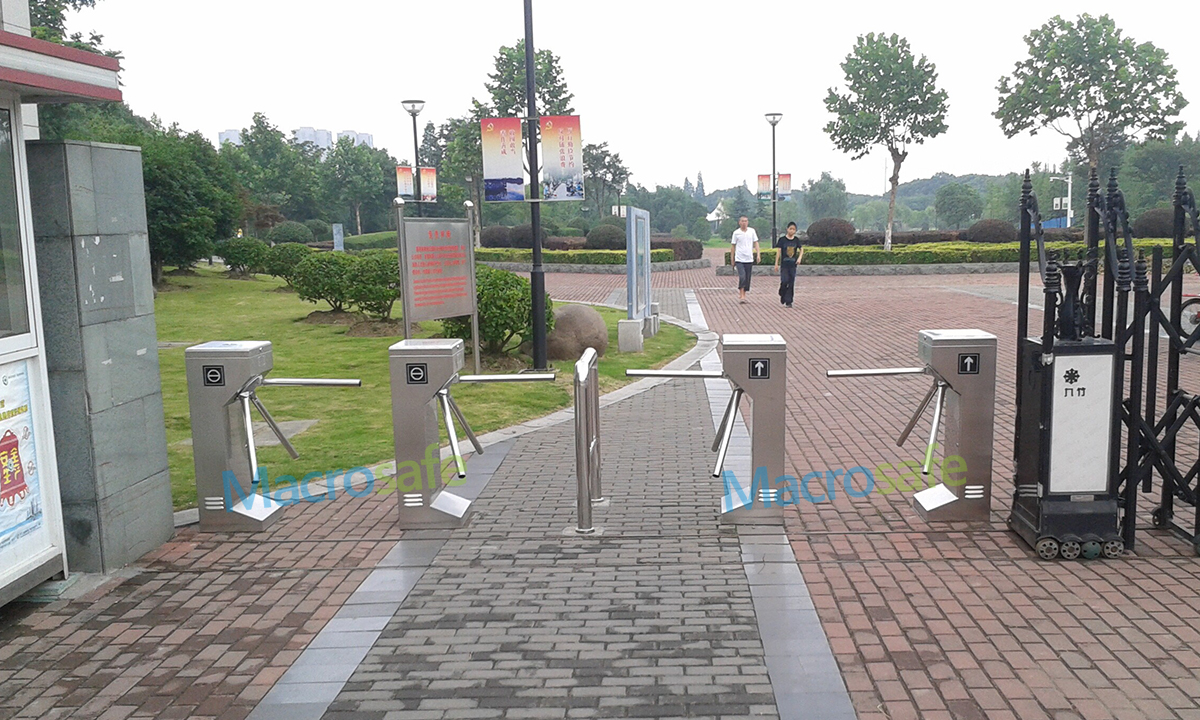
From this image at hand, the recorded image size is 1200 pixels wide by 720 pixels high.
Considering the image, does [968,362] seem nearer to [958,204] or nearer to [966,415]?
[966,415]

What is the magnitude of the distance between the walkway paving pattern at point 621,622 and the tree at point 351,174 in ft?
180

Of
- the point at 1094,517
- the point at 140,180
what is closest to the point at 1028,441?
the point at 1094,517

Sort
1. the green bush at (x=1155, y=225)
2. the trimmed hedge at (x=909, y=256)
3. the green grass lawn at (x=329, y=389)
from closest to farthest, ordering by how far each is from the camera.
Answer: the green grass lawn at (x=329, y=389) → the trimmed hedge at (x=909, y=256) → the green bush at (x=1155, y=225)

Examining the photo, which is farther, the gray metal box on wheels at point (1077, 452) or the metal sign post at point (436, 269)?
the metal sign post at point (436, 269)

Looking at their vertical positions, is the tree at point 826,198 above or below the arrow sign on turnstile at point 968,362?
above

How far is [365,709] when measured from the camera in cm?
359

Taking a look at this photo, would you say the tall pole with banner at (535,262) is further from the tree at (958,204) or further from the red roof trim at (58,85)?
the tree at (958,204)

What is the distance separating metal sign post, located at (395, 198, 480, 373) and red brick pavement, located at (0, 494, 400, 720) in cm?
392

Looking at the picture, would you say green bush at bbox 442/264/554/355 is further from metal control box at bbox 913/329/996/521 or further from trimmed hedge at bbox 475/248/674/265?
trimmed hedge at bbox 475/248/674/265

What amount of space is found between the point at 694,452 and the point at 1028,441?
286 centimetres

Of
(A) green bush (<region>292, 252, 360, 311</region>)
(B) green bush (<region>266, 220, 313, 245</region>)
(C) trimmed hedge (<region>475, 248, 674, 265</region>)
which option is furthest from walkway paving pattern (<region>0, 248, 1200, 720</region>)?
(B) green bush (<region>266, 220, 313, 245</region>)

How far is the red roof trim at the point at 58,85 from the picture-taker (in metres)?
4.09

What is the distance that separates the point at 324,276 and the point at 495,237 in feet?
91.3

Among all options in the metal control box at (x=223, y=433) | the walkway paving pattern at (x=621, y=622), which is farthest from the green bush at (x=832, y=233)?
the metal control box at (x=223, y=433)
